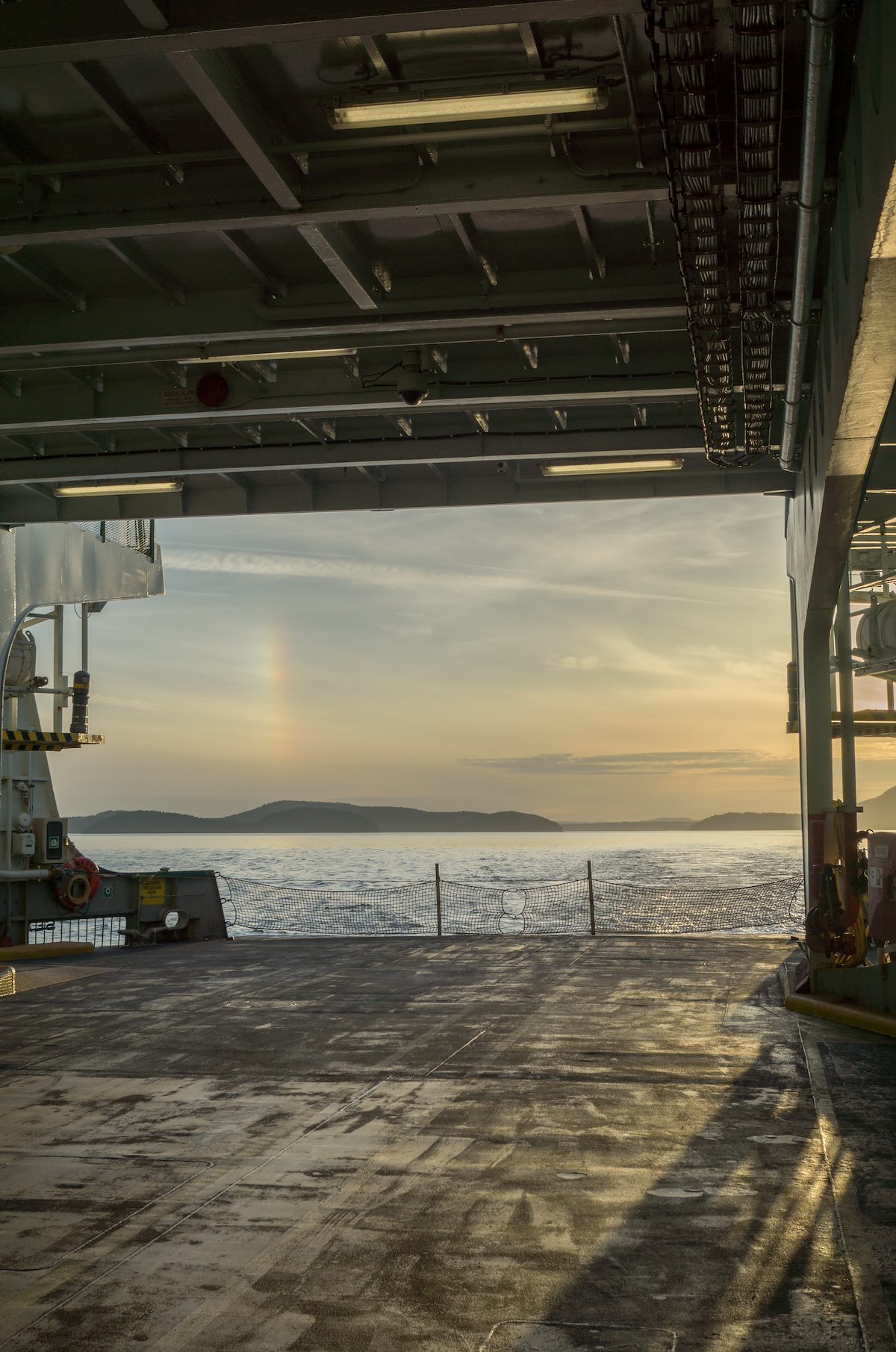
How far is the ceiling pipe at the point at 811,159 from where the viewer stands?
6344mm

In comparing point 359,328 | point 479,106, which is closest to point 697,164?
Result: point 479,106

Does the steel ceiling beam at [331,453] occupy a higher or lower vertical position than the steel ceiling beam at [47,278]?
lower

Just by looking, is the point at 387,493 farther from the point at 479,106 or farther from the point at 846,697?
the point at 479,106

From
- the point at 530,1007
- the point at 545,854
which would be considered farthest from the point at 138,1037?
the point at 545,854

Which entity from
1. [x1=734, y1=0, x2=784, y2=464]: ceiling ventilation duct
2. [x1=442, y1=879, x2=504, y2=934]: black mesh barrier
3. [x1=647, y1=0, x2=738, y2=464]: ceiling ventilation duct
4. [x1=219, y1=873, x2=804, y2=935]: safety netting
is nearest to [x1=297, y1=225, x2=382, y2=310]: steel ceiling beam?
[x1=647, y1=0, x2=738, y2=464]: ceiling ventilation duct

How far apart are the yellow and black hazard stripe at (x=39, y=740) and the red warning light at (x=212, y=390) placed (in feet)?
34.0

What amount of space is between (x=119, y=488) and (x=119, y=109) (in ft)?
33.2

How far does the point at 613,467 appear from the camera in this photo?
17.4 metres

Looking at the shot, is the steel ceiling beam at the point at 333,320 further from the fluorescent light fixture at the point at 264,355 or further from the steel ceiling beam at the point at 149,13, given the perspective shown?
the steel ceiling beam at the point at 149,13

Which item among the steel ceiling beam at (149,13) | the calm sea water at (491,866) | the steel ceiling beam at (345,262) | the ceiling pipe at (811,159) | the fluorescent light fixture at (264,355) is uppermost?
the steel ceiling beam at (345,262)

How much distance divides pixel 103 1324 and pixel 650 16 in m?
7.42

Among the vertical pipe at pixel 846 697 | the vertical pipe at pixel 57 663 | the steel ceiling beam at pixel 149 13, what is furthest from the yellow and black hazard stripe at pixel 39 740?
the steel ceiling beam at pixel 149 13

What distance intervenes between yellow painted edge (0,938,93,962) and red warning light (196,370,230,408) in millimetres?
10380

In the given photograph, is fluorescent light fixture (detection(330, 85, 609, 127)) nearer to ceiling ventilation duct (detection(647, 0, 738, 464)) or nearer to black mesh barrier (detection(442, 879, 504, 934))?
ceiling ventilation duct (detection(647, 0, 738, 464))
